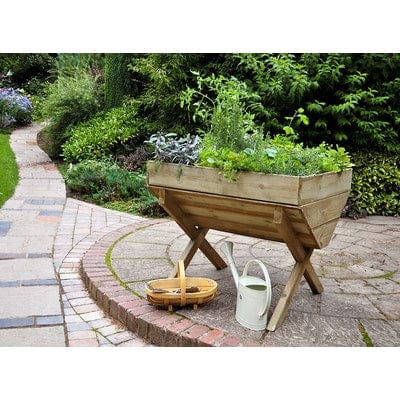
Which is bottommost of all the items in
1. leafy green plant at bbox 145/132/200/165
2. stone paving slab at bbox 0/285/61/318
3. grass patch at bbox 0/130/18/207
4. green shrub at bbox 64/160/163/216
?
grass patch at bbox 0/130/18/207

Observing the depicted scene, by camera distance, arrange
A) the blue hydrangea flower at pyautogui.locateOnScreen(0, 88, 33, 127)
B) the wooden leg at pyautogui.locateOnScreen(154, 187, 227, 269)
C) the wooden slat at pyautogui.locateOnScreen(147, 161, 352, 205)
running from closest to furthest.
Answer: the wooden slat at pyautogui.locateOnScreen(147, 161, 352, 205) < the wooden leg at pyautogui.locateOnScreen(154, 187, 227, 269) < the blue hydrangea flower at pyautogui.locateOnScreen(0, 88, 33, 127)

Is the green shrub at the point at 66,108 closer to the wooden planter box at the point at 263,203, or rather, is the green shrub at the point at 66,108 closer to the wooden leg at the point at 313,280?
the wooden planter box at the point at 263,203

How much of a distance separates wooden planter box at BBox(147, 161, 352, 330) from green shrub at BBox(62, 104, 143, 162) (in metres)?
4.61

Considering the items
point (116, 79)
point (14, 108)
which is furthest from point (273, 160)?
point (14, 108)

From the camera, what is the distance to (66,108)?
811 cm

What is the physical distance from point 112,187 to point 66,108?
3014 millimetres

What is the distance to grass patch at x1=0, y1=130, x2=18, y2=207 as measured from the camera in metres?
5.52

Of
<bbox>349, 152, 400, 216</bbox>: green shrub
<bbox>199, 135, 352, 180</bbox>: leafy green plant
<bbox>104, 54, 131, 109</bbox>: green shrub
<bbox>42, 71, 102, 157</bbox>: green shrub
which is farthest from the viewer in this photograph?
<bbox>104, 54, 131, 109</bbox>: green shrub

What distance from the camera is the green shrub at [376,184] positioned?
513cm

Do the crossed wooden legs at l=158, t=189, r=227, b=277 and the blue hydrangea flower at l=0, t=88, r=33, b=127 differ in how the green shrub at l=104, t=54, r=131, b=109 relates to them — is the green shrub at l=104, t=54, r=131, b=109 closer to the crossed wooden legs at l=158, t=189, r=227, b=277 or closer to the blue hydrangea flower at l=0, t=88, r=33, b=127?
the blue hydrangea flower at l=0, t=88, r=33, b=127

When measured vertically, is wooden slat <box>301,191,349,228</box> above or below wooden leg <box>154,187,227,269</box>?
above

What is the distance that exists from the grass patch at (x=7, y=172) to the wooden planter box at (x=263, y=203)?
3.16 meters

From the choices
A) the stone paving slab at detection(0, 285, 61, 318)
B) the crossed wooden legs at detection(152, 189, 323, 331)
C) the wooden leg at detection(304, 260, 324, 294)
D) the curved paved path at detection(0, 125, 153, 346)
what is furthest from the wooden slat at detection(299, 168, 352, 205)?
the stone paving slab at detection(0, 285, 61, 318)

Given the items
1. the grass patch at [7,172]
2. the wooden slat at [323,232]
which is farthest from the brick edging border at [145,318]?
the grass patch at [7,172]
